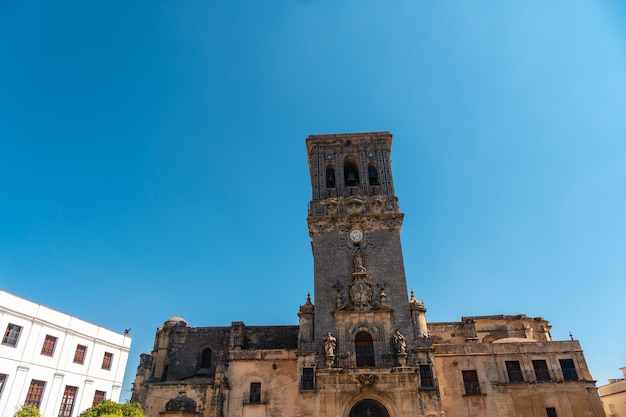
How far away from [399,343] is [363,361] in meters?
2.55

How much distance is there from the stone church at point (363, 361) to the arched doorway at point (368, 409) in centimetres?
5

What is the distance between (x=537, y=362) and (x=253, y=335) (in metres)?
20.3

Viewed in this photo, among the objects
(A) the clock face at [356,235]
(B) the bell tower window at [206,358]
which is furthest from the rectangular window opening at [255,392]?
(A) the clock face at [356,235]

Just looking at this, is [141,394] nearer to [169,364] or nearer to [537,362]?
[169,364]

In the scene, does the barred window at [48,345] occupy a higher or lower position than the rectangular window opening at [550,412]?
higher

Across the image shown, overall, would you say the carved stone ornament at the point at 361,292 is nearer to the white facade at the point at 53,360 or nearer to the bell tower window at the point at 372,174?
the bell tower window at the point at 372,174

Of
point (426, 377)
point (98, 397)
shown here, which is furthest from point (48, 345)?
point (426, 377)

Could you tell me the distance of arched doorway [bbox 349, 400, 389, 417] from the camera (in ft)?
83.9

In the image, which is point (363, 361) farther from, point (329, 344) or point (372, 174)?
point (372, 174)

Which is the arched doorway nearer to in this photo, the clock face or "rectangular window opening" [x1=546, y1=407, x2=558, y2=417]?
"rectangular window opening" [x1=546, y1=407, x2=558, y2=417]

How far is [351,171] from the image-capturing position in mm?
36375

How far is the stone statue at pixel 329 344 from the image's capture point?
26697mm

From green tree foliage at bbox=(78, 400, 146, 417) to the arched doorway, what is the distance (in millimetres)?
12134

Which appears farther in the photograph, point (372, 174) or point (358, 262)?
point (372, 174)
